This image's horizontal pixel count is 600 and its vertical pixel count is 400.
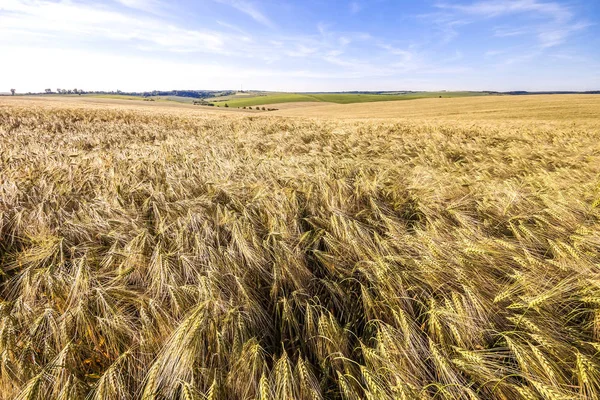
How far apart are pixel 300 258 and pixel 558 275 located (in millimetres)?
1584

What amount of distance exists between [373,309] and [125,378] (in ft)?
4.42

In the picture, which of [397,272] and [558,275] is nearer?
[558,275]

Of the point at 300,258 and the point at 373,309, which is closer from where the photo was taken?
the point at 373,309

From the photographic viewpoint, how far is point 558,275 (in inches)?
68.7

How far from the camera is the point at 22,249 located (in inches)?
98.3

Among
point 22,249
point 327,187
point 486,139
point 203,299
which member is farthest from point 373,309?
point 486,139

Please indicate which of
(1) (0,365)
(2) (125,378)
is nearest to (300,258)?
(2) (125,378)

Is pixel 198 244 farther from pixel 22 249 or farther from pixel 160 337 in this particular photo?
pixel 22 249

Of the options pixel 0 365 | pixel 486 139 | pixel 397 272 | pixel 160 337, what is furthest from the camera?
pixel 486 139

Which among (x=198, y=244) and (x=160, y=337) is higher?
(x=198, y=244)

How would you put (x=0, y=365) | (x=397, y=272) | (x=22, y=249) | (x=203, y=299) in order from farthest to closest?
(x=22, y=249), (x=397, y=272), (x=203, y=299), (x=0, y=365)

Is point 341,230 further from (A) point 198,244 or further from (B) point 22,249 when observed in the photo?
(B) point 22,249

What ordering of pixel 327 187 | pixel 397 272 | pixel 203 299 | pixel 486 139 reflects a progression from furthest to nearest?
pixel 486 139 → pixel 327 187 → pixel 397 272 → pixel 203 299

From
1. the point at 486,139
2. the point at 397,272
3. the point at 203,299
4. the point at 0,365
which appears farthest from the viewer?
the point at 486,139
